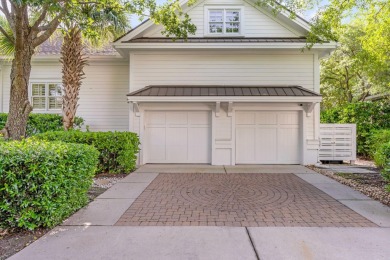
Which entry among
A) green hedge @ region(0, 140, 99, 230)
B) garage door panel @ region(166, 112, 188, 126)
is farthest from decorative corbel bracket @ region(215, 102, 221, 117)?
green hedge @ region(0, 140, 99, 230)

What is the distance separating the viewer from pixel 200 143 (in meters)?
10.3

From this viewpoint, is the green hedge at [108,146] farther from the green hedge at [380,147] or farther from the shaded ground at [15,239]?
the green hedge at [380,147]

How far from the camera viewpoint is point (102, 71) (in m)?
11.5

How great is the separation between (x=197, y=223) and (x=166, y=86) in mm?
6867

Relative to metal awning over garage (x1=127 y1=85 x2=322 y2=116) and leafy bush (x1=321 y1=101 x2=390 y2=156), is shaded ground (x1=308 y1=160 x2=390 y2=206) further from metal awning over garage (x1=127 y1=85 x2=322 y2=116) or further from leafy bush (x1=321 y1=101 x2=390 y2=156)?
leafy bush (x1=321 y1=101 x2=390 y2=156)

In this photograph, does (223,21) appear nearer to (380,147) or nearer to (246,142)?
(246,142)

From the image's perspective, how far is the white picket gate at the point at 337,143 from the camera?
404 inches

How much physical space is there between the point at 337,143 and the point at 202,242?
883cm

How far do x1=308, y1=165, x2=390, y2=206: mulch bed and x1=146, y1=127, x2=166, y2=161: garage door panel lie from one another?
564 centimetres

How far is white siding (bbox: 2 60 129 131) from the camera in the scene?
11516 mm

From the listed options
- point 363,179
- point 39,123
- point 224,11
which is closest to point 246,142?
point 363,179

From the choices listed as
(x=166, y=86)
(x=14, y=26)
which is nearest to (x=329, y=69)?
(x=166, y=86)

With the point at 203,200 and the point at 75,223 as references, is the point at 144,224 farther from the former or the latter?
the point at 203,200

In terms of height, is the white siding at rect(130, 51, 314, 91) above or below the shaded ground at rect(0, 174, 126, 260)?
above
